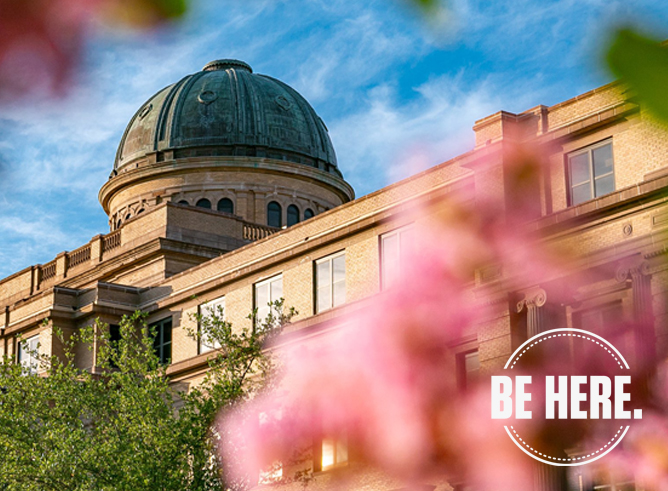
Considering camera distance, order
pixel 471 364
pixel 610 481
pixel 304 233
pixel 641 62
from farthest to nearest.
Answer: pixel 304 233, pixel 471 364, pixel 610 481, pixel 641 62

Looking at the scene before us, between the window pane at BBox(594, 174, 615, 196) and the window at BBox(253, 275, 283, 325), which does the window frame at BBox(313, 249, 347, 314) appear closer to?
the window at BBox(253, 275, 283, 325)

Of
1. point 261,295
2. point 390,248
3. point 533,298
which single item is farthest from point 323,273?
point 533,298

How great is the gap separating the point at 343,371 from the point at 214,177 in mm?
39895

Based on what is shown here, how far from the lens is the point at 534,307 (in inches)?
1072

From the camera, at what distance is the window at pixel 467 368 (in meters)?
28.8

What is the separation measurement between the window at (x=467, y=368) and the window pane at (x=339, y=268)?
5429 mm

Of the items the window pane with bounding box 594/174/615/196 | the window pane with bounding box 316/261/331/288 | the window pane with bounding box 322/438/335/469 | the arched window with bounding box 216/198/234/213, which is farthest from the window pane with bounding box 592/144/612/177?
the arched window with bounding box 216/198/234/213

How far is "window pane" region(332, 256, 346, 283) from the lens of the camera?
33.5 meters

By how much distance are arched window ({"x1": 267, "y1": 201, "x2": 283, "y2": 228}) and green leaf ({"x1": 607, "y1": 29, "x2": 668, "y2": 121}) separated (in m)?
67.7

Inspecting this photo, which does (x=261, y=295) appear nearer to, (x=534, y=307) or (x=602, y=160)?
(x=534, y=307)

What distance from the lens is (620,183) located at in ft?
85.9

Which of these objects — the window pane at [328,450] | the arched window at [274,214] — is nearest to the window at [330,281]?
the window pane at [328,450]

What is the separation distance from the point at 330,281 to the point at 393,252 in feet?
9.32

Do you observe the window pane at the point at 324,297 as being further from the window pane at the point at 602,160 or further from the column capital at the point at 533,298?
the window pane at the point at 602,160
